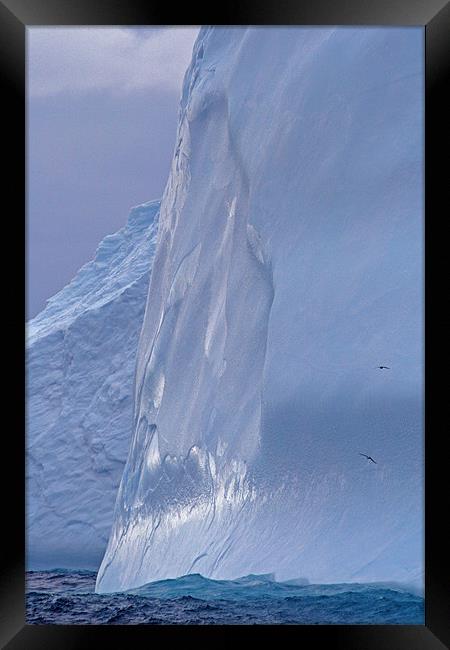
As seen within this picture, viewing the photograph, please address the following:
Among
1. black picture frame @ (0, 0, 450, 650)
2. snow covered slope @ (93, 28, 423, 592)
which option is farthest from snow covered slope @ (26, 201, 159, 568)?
black picture frame @ (0, 0, 450, 650)

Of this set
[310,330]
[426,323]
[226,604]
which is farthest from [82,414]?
[426,323]

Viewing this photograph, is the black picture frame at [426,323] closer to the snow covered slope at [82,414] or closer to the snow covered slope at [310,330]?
the snow covered slope at [310,330]

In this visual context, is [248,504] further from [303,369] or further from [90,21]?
[90,21]

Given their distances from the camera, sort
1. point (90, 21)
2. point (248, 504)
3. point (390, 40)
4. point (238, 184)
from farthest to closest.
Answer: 1. point (238, 184)
2. point (248, 504)
3. point (390, 40)
4. point (90, 21)

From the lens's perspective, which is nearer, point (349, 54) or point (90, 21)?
point (90, 21)

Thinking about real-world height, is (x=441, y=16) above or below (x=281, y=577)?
above

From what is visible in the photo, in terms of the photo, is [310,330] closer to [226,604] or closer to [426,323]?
[426,323]

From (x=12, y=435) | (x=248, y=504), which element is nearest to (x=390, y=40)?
(x=248, y=504)

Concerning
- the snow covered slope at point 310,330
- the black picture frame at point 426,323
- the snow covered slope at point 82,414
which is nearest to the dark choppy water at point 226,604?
the snow covered slope at point 310,330

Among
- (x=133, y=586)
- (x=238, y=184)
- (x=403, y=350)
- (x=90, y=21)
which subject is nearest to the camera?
(x=90, y=21)
